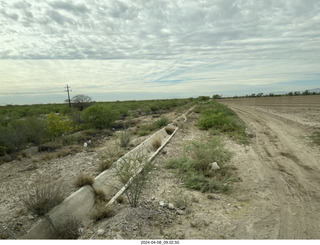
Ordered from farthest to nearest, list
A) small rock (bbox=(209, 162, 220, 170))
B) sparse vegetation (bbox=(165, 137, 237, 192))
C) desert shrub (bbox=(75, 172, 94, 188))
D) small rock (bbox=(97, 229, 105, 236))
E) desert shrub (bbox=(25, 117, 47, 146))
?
desert shrub (bbox=(25, 117, 47, 146)) < small rock (bbox=(209, 162, 220, 170)) < sparse vegetation (bbox=(165, 137, 237, 192)) < desert shrub (bbox=(75, 172, 94, 188)) < small rock (bbox=(97, 229, 105, 236))

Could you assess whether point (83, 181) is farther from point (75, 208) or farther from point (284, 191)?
point (284, 191)

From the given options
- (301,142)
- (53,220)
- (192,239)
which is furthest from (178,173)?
(301,142)

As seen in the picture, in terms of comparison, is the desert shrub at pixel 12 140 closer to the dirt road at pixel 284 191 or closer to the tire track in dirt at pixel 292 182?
the dirt road at pixel 284 191

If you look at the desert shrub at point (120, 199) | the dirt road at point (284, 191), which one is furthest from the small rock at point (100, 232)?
the dirt road at point (284, 191)

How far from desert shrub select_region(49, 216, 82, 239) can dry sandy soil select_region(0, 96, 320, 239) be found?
179mm

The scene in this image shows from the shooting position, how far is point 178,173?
22.8 ft

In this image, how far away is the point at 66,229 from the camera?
4.13 meters

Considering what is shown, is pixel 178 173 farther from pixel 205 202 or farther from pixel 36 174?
pixel 36 174

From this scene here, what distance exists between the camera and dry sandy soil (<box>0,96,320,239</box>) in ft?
13.1

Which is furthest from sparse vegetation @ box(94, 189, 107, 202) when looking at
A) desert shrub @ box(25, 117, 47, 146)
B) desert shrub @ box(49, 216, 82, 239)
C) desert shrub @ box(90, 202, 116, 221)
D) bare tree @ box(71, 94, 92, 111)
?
bare tree @ box(71, 94, 92, 111)

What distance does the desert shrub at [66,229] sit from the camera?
4.11 metres

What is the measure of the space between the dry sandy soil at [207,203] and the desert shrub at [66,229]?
0.59 feet

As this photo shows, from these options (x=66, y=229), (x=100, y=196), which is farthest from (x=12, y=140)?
(x=66, y=229)

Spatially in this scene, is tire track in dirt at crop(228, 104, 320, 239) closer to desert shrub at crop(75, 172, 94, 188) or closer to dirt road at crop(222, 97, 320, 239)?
dirt road at crop(222, 97, 320, 239)
